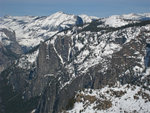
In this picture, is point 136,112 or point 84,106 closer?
point 136,112

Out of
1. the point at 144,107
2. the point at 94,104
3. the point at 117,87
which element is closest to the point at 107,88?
the point at 117,87

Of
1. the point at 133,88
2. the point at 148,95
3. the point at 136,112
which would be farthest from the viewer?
the point at 133,88

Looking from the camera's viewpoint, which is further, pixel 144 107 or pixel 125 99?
pixel 125 99

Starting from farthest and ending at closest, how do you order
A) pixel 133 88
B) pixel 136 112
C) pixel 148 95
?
pixel 133 88
pixel 148 95
pixel 136 112

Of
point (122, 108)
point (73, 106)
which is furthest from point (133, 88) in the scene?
point (73, 106)

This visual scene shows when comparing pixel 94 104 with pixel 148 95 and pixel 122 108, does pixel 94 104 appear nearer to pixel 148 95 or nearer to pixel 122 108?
pixel 122 108

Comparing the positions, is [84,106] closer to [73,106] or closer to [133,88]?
[73,106]
